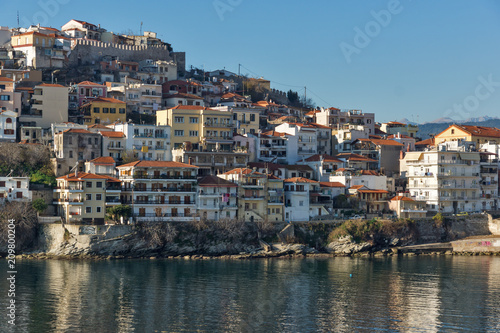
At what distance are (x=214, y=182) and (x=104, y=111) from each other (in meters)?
22.3

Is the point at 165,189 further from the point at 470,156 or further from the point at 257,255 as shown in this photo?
the point at 470,156

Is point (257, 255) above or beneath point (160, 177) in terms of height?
beneath

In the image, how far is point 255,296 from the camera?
5500cm

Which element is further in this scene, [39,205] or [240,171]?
[240,171]

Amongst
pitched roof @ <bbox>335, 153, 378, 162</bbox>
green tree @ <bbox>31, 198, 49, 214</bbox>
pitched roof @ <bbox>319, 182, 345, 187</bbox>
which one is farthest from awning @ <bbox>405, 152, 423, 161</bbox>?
green tree @ <bbox>31, 198, 49, 214</bbox>

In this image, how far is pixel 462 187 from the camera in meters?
88.8

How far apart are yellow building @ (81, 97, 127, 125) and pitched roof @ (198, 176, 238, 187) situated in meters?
19.2

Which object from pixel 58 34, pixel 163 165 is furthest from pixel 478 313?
pixel 58 34

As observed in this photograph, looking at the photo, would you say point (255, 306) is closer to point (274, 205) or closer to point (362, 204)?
point (274, 205)

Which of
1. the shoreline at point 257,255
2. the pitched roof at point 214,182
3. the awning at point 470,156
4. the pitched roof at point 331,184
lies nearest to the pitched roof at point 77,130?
the pitched roof at point 214,182

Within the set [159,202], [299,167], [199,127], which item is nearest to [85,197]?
[159,202]

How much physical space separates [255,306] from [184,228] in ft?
77.4

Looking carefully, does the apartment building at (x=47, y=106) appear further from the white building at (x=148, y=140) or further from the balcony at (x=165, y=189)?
the balcony at (x=165, y=189)

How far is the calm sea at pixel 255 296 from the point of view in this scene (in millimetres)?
46906
